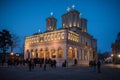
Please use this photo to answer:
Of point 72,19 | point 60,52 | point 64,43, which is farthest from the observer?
point 72,19

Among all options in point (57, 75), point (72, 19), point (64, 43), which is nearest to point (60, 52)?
point (64, 43)

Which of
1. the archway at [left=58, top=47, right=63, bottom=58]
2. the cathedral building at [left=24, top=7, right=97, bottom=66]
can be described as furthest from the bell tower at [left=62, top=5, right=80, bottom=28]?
the archway at [left=58, top=47, right=63, bottom=58]

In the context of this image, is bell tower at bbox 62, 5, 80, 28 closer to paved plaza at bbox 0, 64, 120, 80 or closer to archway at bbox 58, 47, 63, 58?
archway at bbox 58, 47, 63, 58

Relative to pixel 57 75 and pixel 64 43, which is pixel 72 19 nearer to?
pixel 64 43

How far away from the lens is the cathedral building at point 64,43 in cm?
5704

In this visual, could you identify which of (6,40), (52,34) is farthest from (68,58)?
(6,40)

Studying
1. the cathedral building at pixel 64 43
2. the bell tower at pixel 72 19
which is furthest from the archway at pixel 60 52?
the bell tower at pixel 72 19

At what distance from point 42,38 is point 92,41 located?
93.8ft

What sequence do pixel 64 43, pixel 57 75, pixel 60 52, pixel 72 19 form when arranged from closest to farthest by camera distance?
pixel 57 75
pixel 64 43
pixel 60 52
pixel 72 19

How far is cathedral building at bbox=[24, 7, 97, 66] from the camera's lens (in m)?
57.0

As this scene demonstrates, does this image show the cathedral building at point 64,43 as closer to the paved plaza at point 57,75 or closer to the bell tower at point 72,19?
the bell tower at point 72,19

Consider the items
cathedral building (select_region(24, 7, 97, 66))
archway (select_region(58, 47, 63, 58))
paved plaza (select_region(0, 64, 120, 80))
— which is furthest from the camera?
archway (select_region(58, 47, 63, 58))

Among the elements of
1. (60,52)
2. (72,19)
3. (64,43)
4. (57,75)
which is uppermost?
(72,19)

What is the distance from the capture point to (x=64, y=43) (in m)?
56.3
